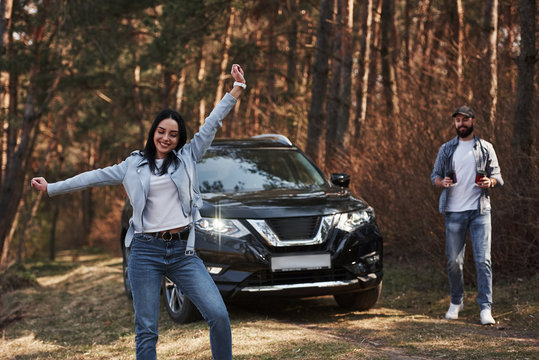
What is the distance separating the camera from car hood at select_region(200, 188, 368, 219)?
683 cm

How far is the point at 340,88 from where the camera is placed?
16.9m

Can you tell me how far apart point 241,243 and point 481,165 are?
7.90 ft

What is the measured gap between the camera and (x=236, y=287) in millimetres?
6707

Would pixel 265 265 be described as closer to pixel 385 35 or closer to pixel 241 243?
pixel 241 243

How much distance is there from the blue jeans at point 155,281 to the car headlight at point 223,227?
92.0 inches

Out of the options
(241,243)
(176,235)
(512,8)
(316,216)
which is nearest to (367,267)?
(316,216)

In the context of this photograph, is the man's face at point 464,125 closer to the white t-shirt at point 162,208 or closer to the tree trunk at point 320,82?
the white t-shirt at point 162,208

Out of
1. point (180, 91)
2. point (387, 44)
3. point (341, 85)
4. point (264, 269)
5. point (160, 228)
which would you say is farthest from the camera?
point (180, 91)

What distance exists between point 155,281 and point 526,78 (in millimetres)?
5881

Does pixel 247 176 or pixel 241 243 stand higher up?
pixel 247 176

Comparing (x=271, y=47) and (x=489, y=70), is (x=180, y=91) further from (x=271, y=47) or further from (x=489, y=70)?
(x=489, y=70)

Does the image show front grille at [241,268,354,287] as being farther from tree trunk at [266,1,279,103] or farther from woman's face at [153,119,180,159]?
tree trunk at [266,1,279,103]

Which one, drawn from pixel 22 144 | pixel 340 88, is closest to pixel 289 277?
pixel 340 88

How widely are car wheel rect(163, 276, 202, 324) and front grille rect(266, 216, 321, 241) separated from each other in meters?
1.14
